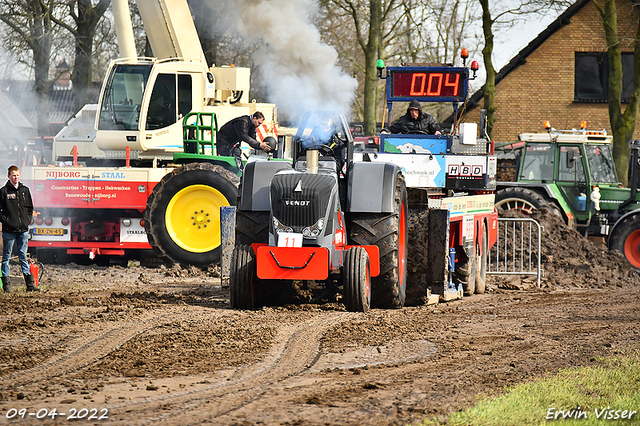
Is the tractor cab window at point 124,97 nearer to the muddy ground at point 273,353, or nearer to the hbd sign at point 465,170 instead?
the muddy ground at point 273,353

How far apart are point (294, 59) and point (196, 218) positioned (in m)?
3.05

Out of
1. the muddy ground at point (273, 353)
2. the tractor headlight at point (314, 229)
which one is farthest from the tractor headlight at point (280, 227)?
the muddy ground at point (273, 353)

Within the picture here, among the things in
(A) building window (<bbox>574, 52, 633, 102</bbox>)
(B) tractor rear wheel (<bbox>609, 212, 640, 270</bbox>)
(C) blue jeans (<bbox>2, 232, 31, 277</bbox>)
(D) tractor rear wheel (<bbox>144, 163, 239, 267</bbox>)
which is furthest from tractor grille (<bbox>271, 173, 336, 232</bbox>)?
(A) building window (<bbox>574, 52, 633, 102</bbox>)

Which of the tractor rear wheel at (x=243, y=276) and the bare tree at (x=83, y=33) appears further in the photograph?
the bare tree at (x=83, y=33)

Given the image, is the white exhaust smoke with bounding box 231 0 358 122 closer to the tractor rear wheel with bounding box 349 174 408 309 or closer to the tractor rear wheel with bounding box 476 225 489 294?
the tractor rear wheel with bounding box 349 174 408 309

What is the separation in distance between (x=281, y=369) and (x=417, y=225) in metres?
4.24

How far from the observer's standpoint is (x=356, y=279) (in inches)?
336

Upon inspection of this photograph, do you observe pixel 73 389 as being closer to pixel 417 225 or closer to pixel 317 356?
pixel 317 356

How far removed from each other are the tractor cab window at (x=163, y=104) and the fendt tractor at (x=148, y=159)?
2 cm

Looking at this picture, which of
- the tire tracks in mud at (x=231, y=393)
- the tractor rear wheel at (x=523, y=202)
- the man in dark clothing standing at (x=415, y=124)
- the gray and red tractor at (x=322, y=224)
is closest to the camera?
the tire tracks in mud at (x=231, y=393)

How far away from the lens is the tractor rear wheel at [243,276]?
8719mm

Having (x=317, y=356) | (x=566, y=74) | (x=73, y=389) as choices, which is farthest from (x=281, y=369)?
(x=566, y=74)

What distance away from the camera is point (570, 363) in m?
6.61

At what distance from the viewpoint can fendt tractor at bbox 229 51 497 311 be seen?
8477 millimetres
